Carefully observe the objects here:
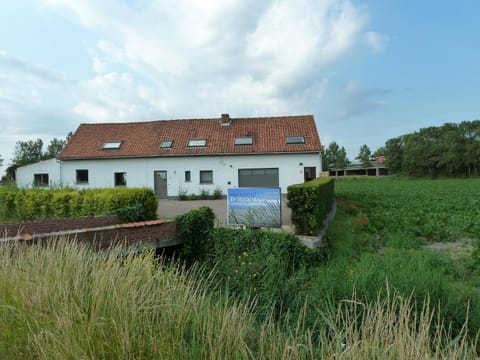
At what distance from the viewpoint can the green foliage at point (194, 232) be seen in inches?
352

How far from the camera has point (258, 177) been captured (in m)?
23.3

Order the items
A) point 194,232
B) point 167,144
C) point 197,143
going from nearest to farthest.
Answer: point 194,232 → point 197,143 → point 167,144

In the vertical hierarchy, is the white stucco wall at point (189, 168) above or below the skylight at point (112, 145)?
below

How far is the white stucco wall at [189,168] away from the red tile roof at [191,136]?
0.51 m

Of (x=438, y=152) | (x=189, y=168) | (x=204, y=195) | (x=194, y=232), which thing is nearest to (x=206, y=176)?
(x=189, y=168)

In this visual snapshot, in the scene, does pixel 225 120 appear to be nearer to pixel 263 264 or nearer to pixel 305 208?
pixel 305 208

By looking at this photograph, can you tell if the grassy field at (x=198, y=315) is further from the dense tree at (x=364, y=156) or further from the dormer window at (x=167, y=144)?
the dense tree at (x=364, y=156)

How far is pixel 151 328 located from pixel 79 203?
9.91 m

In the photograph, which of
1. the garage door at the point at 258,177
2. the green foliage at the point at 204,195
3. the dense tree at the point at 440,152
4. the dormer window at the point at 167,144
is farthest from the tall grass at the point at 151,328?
the dense tree at the point at 440,152

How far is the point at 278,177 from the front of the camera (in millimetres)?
22891

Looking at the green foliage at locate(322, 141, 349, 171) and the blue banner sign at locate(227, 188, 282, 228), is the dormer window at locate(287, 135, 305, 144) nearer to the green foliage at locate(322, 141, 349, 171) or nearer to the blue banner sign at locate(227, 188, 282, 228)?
the blue banner sign at locate(227, 188, 282, 228)

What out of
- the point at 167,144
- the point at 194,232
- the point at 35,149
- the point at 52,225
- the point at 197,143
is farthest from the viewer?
the point at 35,149

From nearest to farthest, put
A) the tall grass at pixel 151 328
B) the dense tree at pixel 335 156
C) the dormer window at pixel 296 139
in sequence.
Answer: the tall grass at pixel 151 328, the dormer window at pixel 296 139, the dense tree at pixel 335 156

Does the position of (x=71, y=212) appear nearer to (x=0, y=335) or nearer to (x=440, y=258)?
(x=0, y=335)
